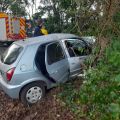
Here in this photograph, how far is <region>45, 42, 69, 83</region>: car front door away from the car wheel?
432 millimetres

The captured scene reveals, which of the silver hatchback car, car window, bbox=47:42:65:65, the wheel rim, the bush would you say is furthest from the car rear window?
the bush

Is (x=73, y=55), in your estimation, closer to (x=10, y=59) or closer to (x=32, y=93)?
(x=32, y=93)

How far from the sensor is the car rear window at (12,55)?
7550 millimetres

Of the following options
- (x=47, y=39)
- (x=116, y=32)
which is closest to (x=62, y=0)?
(x=47, y=39)

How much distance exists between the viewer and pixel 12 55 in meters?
7.71

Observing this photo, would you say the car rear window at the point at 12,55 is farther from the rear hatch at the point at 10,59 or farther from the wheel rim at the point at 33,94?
the wheel rim at the point at 33,94

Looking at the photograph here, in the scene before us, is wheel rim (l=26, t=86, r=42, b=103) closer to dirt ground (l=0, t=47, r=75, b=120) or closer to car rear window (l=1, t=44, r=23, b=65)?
dirt ground (l=0, t=47, r=75, b=120)

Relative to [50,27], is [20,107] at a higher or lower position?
lower

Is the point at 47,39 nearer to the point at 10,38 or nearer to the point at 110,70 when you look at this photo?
the point at 110,70

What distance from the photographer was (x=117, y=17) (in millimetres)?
5520

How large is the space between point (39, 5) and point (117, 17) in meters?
10.0

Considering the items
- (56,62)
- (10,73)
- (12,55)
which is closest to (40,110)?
(10,73)

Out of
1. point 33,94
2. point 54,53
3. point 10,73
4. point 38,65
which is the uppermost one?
point 54,53

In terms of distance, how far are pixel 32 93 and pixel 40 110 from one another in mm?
582
